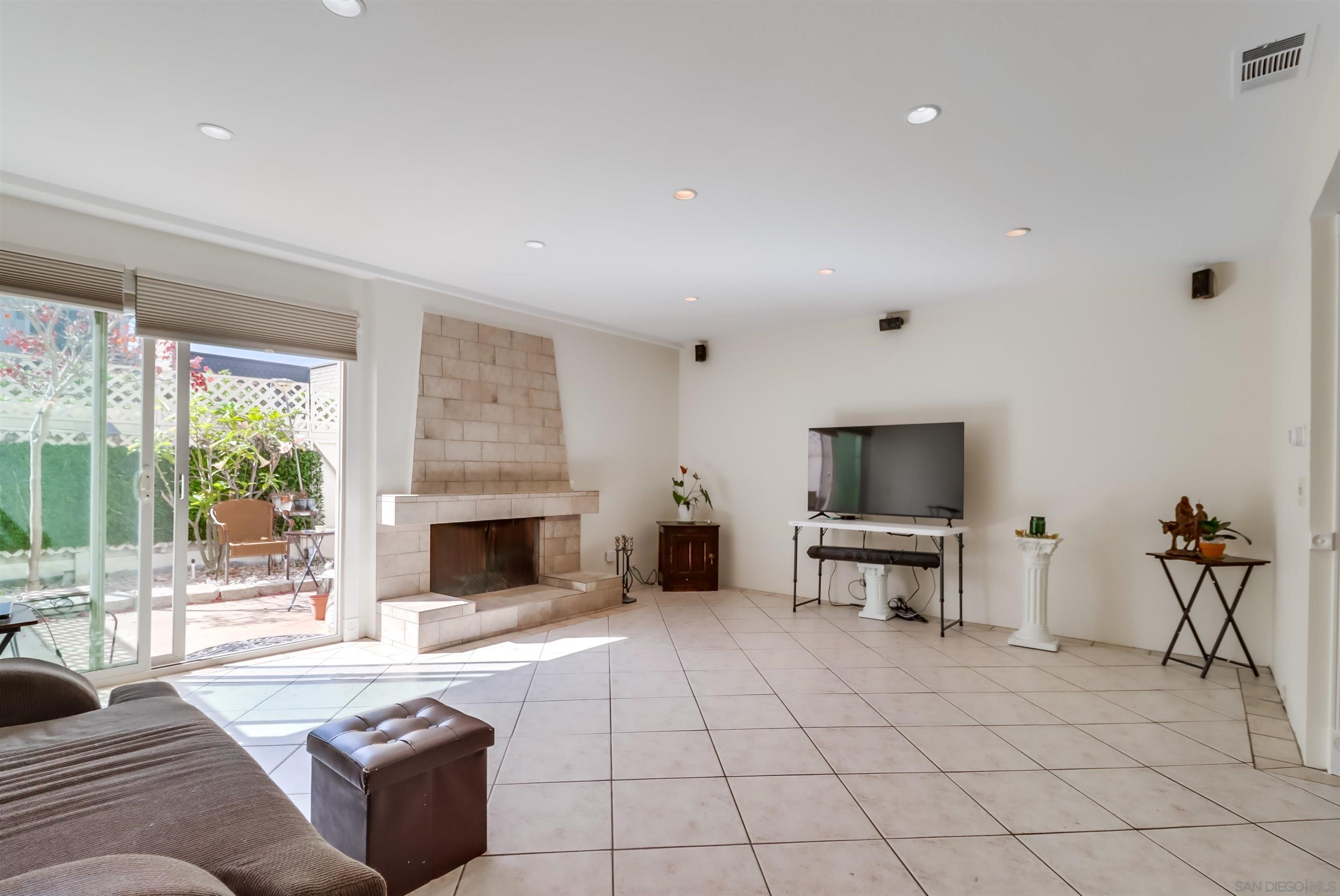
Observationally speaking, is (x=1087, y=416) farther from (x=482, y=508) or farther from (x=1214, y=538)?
(x=482, y=508)

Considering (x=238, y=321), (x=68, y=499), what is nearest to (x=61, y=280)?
(x=238, y=321)

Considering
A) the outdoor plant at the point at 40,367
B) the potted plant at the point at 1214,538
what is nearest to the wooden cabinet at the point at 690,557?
the potted plant at the point at 1214,538

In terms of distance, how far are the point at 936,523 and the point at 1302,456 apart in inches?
108

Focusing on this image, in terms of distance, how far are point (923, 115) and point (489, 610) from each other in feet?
13.6

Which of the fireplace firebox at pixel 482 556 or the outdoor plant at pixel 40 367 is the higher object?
the outdoor plant at pixel 40 367

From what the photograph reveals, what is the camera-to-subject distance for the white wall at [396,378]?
146 inches

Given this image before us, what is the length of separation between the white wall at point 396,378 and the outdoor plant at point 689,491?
163 millimetres

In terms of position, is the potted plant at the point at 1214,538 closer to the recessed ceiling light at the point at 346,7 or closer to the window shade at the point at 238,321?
the recessed ceiling light at the point at 346,7

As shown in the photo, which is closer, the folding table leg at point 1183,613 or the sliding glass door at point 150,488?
the sliding glass door at point 150,488

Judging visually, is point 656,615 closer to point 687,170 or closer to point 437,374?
point 437,374

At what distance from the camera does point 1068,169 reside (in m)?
2.99

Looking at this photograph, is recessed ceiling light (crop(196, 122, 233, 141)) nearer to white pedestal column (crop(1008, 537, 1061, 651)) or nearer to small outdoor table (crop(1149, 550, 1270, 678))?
white pedestal column (crop(1008, 537, 1061, 651))

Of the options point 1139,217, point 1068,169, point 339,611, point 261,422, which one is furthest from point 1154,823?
point 261,422

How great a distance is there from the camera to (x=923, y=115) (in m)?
2.52
